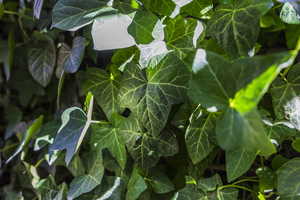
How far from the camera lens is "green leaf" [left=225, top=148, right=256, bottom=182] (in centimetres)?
60

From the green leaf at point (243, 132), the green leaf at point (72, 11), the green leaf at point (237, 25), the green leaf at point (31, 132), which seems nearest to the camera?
the green leaf at point (243, 132)

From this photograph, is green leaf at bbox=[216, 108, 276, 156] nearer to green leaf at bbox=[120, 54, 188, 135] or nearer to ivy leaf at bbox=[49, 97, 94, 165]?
green leaf at bbox=[120, 54, 188, 135]

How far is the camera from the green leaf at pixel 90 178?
29.9 inches

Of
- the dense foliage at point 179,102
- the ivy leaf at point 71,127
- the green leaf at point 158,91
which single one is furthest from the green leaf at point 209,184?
the ivy leaf at point 71,127

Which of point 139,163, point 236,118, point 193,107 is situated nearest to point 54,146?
point 139,163

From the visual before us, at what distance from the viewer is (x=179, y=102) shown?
634mm

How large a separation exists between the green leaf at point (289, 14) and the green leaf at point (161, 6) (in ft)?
0.56

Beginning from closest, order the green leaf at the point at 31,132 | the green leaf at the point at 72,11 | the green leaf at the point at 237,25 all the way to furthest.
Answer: the green leaf at the point at 237,25, the green leaf at the point at 72,11, the green leaf at the point at 31,132

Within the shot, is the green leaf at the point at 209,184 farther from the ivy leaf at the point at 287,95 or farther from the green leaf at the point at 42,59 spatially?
the green leaf at the point at 42,59

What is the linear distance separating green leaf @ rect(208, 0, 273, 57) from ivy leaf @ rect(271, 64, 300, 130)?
0.08m

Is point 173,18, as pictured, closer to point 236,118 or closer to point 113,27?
point 113,27

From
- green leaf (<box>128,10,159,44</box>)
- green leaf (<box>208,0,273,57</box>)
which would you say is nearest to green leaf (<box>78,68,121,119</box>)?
green leaf (<box>128,10,159,44</box>)

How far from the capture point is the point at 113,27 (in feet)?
2.14

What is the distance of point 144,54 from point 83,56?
0.17 metres
